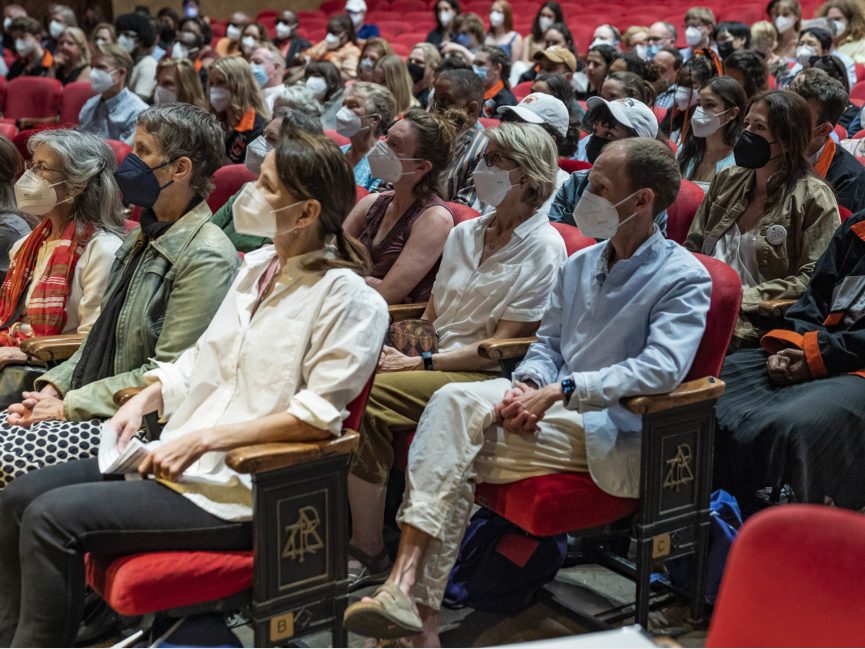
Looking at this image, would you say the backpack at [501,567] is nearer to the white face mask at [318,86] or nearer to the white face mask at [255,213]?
the white face mask at [255,213]

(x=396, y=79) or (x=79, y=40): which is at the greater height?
(x=396, y=79)

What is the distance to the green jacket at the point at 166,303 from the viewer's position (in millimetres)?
2502

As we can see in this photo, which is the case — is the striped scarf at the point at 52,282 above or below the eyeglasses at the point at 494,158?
below

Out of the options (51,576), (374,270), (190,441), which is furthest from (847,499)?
(51,576)

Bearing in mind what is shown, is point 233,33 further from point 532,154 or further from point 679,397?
point 679,397

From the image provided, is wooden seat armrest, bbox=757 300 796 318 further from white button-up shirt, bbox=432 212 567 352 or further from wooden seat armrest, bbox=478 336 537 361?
wooden seat armrest, bbox=478 336 537 361

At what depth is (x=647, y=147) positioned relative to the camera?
8.17 ft

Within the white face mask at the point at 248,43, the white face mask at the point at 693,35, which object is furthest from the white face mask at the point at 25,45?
the white face mask at the point at 693,35

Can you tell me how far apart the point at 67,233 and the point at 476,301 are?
3.71ft

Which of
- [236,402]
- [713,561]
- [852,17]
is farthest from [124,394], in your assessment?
[852,17]

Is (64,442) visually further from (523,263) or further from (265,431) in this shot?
(523,263)

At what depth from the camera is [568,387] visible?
2.30 meters

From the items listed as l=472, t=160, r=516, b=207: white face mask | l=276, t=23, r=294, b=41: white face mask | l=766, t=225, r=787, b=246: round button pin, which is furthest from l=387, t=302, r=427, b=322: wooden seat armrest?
l=276, t=23, r=294, b=41: white face mask

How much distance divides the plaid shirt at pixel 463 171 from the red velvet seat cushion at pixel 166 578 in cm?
229
